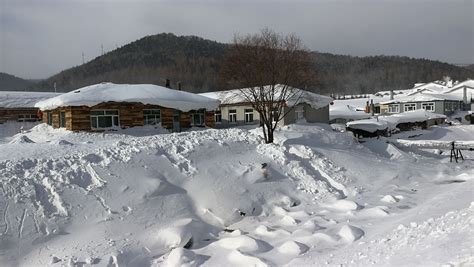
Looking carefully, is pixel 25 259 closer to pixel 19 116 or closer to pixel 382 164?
pixel 382 164

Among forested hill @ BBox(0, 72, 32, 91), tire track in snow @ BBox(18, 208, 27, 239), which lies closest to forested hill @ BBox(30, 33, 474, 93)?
forested hill @ BBox(0, 72, 32, 91)

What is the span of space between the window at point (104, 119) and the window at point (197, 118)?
5697 mm

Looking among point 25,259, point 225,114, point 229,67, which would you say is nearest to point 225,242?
point 25,259

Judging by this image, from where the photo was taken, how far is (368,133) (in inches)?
1352

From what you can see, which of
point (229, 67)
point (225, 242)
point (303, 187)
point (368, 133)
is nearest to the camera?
point (225, 242)

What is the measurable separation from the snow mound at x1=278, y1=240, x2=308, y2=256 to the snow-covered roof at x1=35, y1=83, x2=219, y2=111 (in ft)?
55.9

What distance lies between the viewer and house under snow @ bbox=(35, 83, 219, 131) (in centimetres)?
2328

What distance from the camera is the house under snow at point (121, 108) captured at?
2328cm

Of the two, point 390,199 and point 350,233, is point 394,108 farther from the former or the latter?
point 350,233

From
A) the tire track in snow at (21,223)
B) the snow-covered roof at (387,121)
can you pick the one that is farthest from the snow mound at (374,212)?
the snow-covered roof at (387,121)

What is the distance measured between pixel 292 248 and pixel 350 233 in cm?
165

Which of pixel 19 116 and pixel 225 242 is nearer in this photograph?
pixel 225 242

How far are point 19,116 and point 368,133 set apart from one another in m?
31.2

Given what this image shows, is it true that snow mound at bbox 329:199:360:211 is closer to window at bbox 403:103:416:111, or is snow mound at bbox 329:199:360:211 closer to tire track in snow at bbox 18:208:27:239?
tire track in snow at bbox 18:208:27:239
